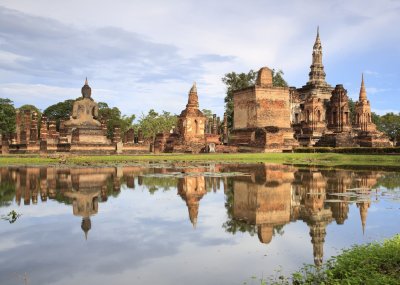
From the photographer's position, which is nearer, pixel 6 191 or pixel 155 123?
pixel 6 191

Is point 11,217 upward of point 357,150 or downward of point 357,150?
downward

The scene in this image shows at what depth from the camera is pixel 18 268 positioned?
19.9 feet

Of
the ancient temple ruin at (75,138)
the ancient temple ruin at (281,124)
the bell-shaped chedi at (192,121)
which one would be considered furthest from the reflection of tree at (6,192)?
the bell-shaped chedi at (192,121)

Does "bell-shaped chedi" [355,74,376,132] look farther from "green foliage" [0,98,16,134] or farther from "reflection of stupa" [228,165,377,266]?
"green foliage" [0,98,16,134]

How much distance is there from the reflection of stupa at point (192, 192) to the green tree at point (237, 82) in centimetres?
4798

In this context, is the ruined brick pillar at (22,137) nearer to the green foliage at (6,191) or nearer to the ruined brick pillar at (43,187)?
the ruined brick pillar at (43,187)

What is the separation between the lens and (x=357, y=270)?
537cm

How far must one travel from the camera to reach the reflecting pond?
6.09m

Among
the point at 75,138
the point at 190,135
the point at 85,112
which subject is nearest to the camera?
the point at 75,138

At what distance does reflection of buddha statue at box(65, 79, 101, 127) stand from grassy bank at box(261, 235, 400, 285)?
39452 millimetres

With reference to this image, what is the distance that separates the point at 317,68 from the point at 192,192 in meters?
55.7

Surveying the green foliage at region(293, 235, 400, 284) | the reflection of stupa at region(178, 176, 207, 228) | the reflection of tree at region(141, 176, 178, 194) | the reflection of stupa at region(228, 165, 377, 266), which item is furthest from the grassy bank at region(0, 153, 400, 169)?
the green foliage at region(293, 235, 400, 284)

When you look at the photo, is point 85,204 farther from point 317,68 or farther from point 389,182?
point 317,68

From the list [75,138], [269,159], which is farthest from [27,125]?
[269,159]
